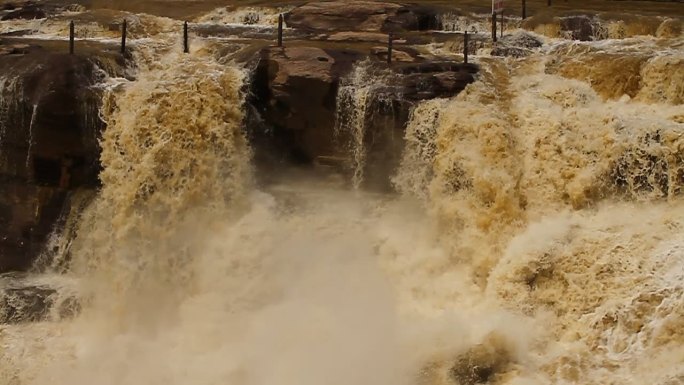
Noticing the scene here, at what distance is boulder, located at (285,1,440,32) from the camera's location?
57.8 ft

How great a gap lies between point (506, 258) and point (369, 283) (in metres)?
2.20

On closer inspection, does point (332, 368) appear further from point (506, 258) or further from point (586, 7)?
point (586, 7)

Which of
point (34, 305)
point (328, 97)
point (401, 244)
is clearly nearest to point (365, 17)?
point (328, 97)

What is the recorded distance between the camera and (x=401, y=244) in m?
11.8

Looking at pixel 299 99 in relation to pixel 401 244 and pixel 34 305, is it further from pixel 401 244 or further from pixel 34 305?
pixel 34 305

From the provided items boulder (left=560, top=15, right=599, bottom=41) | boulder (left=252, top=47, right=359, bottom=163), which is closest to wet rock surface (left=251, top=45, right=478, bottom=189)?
boulder (left=252, top=47, right=359, bottom=163)

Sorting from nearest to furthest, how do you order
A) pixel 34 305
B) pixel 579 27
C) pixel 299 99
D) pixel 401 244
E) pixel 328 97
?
pixel 401 244 < pixel 34 305 < pixel 328 97 < pixel 299 99 < pixel 579 27

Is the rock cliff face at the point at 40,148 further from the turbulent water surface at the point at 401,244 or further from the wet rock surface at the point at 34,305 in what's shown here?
the wet rock surface at the point at 34,305

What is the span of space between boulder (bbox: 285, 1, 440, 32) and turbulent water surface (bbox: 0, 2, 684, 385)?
4.07 m

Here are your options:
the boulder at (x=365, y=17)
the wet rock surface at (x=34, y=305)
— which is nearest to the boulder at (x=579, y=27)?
the boulder at (x=365, y=17)

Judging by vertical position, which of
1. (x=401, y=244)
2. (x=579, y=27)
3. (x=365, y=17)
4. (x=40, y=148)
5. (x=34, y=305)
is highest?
(x=365, y=17)

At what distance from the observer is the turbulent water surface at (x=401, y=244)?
9.05 m

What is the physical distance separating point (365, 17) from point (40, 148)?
26.9 feet

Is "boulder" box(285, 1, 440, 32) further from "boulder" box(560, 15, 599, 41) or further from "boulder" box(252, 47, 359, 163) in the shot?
"boulder" box(252, 47, 359, 163)
